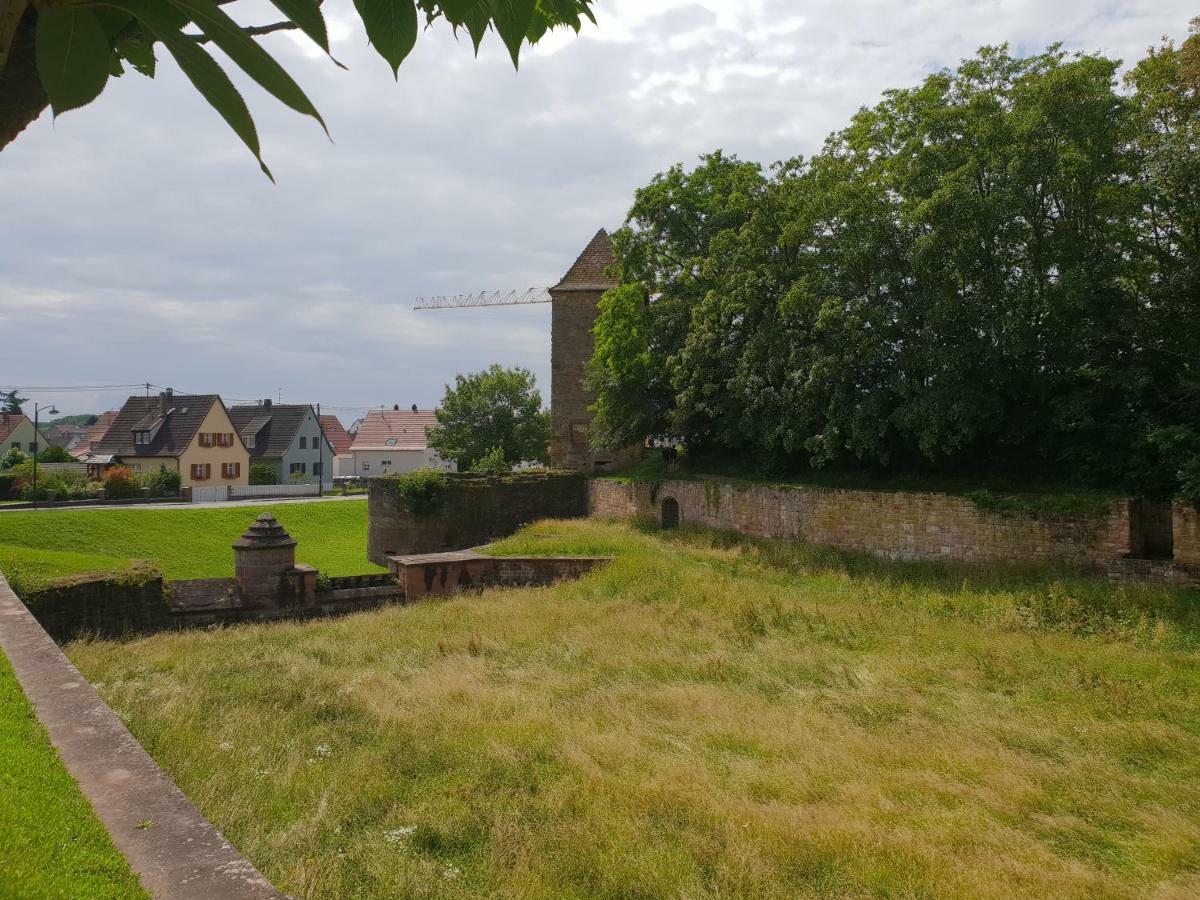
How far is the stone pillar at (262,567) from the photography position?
1606 centimetres

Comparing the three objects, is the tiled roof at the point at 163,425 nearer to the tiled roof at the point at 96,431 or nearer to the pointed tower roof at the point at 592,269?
the tiled roof at the point at 96,431

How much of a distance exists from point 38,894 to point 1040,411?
17694 mm

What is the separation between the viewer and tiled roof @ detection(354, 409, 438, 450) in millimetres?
71000

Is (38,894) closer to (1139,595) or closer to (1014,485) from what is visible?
(1139,595)

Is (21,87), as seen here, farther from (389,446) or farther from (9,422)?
(9,422)

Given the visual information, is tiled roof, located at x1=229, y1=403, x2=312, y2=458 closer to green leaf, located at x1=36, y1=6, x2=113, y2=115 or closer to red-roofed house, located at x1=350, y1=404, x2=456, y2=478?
red-roofed house, located at x1=350, y1=404, x2=456, y2=478

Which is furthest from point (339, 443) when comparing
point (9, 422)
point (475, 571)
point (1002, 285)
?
point (1002, 285)

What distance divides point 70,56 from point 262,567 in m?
16.7

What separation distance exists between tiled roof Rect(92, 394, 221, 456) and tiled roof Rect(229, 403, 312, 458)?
7084mm

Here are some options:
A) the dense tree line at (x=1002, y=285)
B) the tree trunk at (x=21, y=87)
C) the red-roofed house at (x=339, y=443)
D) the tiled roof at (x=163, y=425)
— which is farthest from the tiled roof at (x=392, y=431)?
the tree trunk at (x=21, y=87)

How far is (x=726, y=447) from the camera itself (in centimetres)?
2662

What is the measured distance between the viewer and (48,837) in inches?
138

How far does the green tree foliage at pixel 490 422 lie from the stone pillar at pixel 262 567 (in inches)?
1202

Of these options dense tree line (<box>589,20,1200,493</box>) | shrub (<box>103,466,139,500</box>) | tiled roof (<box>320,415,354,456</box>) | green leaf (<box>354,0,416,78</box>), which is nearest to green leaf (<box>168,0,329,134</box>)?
green leaf (<box>354,0,416,78</box>)
